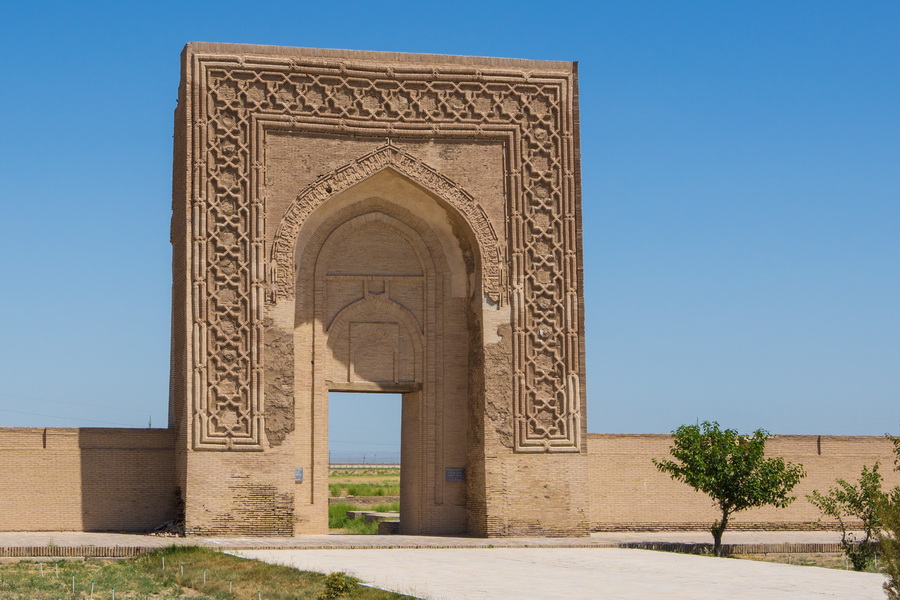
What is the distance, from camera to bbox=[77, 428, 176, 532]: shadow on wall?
14.3 meters

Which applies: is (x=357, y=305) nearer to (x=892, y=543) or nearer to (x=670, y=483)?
(x=670, y=483)

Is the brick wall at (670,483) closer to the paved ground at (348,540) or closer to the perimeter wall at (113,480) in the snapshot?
the perimeter wall at (113,480)

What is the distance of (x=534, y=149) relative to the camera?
1508 cm

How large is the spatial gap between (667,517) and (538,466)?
7.92 ft

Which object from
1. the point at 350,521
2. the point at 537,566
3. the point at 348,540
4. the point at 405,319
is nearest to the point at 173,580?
the point at 537,566

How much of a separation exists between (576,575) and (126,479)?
6.67 meters

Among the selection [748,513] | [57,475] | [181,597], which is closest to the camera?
[181,597]

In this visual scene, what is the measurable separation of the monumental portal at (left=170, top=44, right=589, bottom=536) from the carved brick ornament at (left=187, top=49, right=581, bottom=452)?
0.02m

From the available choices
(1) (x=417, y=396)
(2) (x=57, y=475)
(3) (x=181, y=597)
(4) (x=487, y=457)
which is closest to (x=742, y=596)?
(3) (x=181, y=597)

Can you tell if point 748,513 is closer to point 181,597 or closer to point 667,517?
point 667,517

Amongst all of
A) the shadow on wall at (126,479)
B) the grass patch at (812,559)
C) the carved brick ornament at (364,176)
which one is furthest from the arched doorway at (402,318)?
the grass patch at (812,559)

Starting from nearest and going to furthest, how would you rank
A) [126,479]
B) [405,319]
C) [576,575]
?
[576,575], [126,479], [405,319]

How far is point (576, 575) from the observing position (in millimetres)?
9742

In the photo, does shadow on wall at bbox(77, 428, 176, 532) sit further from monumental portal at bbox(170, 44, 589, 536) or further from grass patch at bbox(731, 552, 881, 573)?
grass patch at bbox(731, 552, 881, 573)
